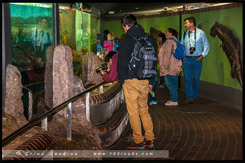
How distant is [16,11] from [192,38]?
19.8 feet

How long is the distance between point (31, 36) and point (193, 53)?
5.40m

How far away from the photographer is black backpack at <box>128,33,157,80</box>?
16.6 ft

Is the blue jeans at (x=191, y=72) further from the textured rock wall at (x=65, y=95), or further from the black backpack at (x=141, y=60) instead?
the black backpack at (x=141, y=60)

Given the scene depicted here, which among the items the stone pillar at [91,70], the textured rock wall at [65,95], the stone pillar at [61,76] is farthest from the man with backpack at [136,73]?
the stone pillar at [91,70]

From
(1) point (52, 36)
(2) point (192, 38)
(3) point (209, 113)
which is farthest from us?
(2) point (192, 38)

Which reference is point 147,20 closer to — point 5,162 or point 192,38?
point 192,38

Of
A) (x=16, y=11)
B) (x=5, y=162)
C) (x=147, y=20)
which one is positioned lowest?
(x=5, y=162)

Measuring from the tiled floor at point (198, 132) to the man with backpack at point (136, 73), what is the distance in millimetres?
514

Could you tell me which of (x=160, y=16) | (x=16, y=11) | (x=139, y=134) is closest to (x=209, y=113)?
(x=139, y=134)

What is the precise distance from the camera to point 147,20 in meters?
16.6

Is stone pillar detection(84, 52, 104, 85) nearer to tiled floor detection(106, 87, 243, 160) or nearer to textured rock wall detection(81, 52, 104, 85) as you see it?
textured rock wall detection(81, 52, 104, 85)

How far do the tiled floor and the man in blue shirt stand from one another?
52 centimetres

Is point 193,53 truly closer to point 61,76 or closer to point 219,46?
point 219,46

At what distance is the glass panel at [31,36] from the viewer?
447 cm
